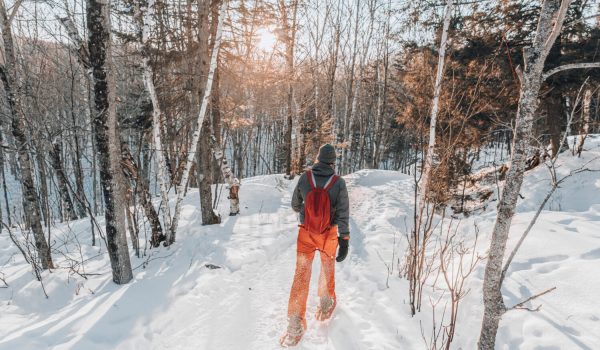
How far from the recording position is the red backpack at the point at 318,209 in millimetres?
3492

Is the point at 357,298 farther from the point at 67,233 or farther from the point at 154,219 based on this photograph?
the point at 67,233

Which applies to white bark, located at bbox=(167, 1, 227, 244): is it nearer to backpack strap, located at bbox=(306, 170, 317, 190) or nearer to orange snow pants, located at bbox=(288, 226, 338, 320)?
backpack strap, located at bbox=(306, 170, 317, 190)

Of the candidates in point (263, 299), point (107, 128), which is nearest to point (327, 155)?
point (263, 299)

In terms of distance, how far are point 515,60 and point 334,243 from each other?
29.4 ft

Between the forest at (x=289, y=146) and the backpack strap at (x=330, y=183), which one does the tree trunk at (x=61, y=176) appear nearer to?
the forest at (x=289, y=146)

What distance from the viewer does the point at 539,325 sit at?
9.95 ft

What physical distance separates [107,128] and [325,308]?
3.75 meters

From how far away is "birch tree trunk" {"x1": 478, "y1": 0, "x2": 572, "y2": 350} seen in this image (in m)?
2.16

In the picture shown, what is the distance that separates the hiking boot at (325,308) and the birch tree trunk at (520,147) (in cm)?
174

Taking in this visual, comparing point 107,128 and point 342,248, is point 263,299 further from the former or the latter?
point 107,128

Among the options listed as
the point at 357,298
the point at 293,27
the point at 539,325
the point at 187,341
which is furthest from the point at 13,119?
the point at 293,27

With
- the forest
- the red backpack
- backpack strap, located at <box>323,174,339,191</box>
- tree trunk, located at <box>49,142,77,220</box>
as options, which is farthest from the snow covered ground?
tree trunk, located at <box>49,142,77,220</box>

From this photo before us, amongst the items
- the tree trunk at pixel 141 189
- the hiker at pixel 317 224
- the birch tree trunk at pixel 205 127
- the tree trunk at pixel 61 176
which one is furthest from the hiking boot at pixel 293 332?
the birch tree trunk at pixel 205 127

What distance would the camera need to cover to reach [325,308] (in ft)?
12.6
